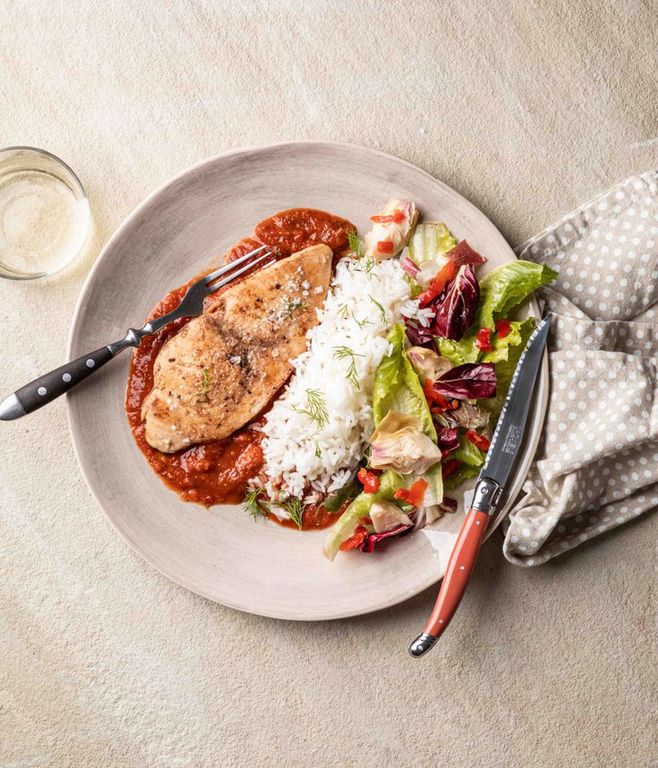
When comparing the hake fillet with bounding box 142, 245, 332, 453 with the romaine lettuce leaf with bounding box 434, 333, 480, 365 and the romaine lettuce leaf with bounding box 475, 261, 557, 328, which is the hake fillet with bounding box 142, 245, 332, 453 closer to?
the romaine lettuce leaf with bounding box 434, 333, 480, 365

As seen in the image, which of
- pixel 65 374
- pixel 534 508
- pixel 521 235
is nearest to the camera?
pixel 65 374

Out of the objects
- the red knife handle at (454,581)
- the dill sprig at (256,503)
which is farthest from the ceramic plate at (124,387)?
the red knife handle at (454,581)

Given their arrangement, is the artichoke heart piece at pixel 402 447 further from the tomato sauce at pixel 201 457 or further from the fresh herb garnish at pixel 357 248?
the fresh herb garnish at pixel 357 248

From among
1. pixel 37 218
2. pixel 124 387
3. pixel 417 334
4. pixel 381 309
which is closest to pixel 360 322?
pixel 381 309

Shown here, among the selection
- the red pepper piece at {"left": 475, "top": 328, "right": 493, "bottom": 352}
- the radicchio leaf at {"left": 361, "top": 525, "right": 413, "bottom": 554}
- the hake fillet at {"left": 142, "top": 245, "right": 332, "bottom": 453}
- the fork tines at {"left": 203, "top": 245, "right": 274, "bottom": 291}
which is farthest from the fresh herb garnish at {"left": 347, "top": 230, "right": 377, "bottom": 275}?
the radicchio leaf at {"left": 361, "top": 525, "right": 413, "bottom": 554}

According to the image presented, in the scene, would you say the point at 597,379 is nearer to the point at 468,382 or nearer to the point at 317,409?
the point at 468,382

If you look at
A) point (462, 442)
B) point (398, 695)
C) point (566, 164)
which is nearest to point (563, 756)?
point (398, 695)

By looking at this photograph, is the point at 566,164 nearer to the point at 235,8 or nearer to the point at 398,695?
the point at 235,8

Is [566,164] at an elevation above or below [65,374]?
Answer: below
